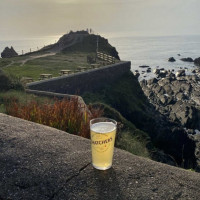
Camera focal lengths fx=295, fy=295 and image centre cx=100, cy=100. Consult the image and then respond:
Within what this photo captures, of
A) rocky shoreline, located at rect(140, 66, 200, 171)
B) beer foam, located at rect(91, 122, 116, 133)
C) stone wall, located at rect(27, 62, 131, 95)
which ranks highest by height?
beer foam, located at rect(91, 122, 116, 133)

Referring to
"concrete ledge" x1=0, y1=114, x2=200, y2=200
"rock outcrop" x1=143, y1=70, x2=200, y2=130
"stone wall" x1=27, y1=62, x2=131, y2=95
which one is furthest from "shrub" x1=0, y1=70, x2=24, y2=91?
"rock outcrop" x1=143, y1=70, x2=200, y2=130

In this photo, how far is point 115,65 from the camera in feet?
148

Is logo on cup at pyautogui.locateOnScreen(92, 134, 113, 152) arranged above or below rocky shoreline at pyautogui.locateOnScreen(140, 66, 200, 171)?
above

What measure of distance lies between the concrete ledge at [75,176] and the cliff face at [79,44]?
56119mm

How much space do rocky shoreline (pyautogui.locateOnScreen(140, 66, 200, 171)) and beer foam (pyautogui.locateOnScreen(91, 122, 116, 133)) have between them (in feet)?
82.7

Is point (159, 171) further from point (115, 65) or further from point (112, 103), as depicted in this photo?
point (115, 65)

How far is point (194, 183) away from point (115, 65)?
42.7 metres

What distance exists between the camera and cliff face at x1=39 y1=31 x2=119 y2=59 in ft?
198

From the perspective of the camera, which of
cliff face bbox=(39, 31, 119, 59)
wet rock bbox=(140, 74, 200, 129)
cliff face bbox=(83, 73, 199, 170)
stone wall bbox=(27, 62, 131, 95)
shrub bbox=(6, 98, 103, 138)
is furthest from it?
cliff face bbox=(39, 31, 119, 59)

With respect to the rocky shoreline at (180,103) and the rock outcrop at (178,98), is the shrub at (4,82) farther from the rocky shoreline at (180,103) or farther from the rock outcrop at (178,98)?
the rock outcrop at (178,98)

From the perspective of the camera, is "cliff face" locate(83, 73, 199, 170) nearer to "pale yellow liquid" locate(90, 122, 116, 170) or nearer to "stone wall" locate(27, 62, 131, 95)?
"stone wall" locate(27, 62, 131, 95)

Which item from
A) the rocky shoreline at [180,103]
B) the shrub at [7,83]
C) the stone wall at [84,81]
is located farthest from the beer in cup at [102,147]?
the rocky shoreline at [180,103]

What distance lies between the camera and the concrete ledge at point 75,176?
2598 mm

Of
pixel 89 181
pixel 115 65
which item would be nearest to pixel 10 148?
pixel 89 181
